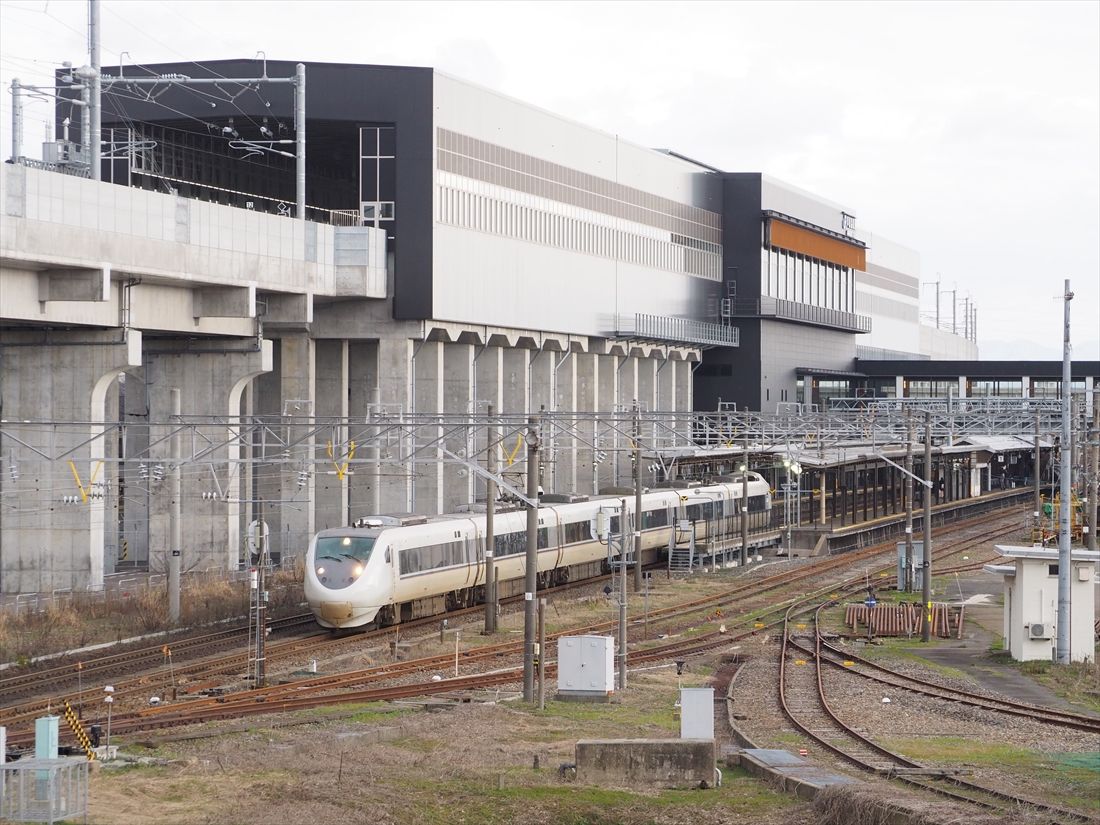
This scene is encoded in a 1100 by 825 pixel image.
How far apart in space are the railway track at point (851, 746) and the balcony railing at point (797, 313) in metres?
50.5

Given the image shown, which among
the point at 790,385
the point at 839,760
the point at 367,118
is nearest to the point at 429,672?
the point at 839,760

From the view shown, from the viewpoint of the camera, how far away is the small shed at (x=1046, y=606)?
3356 cm

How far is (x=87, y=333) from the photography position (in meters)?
45.1

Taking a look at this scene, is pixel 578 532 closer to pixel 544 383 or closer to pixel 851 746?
pixel 544 383

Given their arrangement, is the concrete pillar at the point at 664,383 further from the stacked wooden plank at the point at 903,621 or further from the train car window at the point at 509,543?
the stacked wooden plank at the point at 903,621

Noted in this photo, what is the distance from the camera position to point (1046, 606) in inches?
1337


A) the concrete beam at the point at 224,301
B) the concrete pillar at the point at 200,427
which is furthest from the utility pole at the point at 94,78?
the concrete pillar at the point at 200,427

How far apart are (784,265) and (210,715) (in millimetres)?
68804

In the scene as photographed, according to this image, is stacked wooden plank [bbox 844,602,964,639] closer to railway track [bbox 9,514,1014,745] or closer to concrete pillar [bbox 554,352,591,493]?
railway track [bbox 9,514,1014,745]

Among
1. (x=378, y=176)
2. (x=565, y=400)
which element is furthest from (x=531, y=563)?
(x=565, y=400)

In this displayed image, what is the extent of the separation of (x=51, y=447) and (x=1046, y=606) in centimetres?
2909

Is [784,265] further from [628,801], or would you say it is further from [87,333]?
[628,801]

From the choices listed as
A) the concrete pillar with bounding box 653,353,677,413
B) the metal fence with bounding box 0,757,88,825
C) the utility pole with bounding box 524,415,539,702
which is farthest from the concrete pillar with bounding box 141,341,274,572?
the concrete pillar with bounding box 653,353,677,413

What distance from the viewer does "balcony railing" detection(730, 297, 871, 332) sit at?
3401 inches
